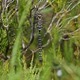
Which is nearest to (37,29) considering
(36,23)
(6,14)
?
(36,23)

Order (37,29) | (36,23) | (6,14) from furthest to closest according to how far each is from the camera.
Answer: (37,29)
(36,23)
(6,14)

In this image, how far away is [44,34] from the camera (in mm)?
2432

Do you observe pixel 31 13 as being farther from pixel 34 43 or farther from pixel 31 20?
pixel 34 43

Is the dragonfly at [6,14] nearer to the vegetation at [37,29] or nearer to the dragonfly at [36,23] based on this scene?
the vegetation at [37,29]

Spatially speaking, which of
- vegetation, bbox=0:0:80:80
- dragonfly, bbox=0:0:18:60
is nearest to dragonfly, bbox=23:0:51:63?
vegetation, bbox=0:0:80:80

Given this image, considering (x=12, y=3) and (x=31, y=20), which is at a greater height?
(x=12, y=3)

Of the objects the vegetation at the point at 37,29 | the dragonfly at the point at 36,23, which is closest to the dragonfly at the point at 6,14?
the vegetation at the point at 37,29

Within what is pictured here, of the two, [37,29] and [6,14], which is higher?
[6,14]

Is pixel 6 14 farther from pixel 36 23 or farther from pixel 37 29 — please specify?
pixel 37 29

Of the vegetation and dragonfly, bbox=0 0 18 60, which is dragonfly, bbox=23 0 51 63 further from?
dragonfly, bbox=0 0 18 60

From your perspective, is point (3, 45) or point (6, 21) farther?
point (3, 45)

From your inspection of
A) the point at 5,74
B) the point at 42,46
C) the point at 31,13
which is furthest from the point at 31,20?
the point at 5,74

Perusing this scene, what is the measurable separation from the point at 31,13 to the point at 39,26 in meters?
0.24

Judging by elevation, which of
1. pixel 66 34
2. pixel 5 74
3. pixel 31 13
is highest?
pixel 31 13
